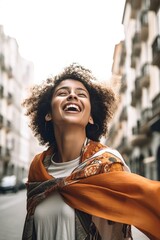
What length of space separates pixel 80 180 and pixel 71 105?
1.05 ft

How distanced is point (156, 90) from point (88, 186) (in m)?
17.9

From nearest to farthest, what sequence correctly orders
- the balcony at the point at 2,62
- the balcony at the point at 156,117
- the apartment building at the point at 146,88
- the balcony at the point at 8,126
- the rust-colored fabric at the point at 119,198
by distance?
the rust-colored fabric at the point at 119,198, the balcony at the point at 156,117, the apartment building at the point at 146,88, the balcony at the point at 2,62, the balcony at the point at 8,126

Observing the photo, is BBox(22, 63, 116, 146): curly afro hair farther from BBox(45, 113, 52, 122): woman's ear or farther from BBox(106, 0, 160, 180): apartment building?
BBox(106, 0, 160, 180): apartment building

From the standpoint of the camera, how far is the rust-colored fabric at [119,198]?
1.31 metres

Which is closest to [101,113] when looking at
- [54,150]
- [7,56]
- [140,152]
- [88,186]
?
[54,150]

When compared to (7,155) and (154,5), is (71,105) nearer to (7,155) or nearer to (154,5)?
(154,5)

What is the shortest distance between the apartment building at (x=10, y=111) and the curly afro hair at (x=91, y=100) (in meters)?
29.0

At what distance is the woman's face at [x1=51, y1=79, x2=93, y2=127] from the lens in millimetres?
1568

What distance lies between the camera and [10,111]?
38.4 meters

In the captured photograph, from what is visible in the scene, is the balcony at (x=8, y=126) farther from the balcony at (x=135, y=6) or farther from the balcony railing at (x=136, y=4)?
the balcony railing at (x=136, y=4)

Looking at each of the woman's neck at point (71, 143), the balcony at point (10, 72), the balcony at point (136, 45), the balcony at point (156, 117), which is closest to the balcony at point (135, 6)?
the balcony at point (136, 45)

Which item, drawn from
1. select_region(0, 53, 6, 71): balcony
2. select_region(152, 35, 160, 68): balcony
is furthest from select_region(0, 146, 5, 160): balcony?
select_region(152, 35, 160, 68): balcony

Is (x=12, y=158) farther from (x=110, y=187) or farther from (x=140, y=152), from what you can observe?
(x=110, y=187)

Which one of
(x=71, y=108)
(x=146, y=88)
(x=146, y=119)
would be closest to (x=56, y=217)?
(x=71, y=108)
